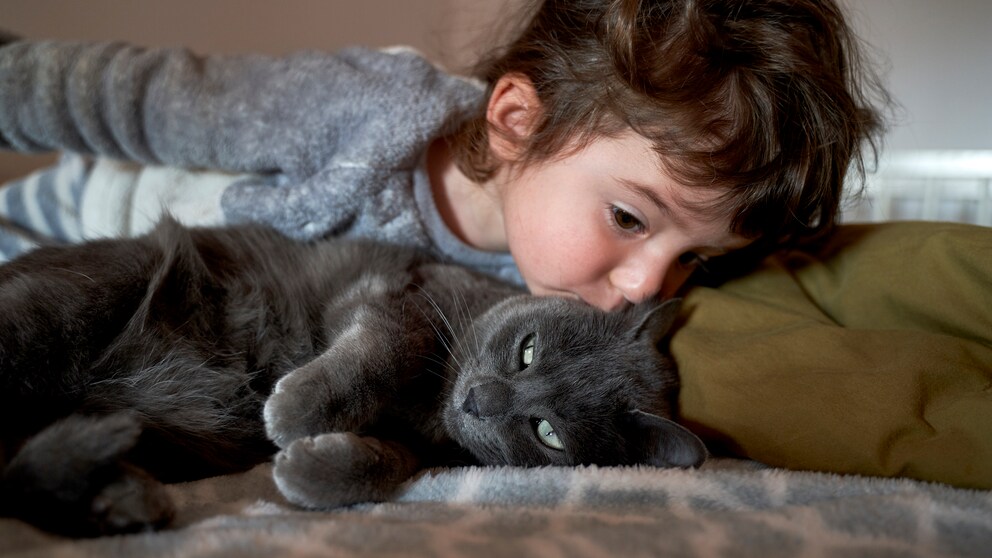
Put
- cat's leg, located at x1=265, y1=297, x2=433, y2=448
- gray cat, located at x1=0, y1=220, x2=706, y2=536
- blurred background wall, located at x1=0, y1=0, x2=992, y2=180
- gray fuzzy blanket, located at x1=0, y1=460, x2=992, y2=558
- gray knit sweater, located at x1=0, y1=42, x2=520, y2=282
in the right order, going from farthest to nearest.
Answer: blurred background wall, located at x1=0, y1=0, x2=992, y2=180 < gray knit sweater, located at x1=0, y1=42, x2=520, y2=282 < cat's leg, located at x1=265, y1=297, x2=433, y2=448 < gray cat, located at x1=0, y1=220, x2=706, y2=536 < gray fuzzy blanket, located at x1=0, y1=460, x2=992, y2=558

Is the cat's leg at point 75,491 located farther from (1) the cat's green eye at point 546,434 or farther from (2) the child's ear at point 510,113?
(2) the child's ear at point 510,113

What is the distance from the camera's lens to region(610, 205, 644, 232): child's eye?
112cm

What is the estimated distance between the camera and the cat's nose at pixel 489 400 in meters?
0.97

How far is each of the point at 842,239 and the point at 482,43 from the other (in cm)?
96

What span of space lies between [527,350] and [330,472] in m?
0.38

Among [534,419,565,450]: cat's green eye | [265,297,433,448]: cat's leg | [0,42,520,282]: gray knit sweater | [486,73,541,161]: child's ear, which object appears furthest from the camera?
[0,42,520,282]: gray knit sweater

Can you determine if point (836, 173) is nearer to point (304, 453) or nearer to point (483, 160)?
point (483, 160)

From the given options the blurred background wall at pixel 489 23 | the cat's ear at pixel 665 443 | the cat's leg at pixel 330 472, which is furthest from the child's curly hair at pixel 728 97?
the blurred background wall at pixel 489 23

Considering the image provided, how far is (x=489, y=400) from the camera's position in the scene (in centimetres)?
97

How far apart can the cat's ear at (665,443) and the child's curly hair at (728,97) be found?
1.23 feet

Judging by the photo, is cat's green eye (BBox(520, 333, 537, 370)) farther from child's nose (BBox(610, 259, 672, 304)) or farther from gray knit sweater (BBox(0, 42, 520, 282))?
gray knit sweater (BBox(0, 42, 520, 282))

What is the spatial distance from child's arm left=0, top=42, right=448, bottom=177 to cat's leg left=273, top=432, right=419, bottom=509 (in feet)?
2.46

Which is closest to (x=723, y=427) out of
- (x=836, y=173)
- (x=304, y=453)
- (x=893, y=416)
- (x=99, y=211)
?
(x=893, y=416)

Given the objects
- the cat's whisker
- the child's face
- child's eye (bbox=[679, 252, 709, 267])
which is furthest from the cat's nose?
child's eye (bbox=[679, 252, 709, 267])
